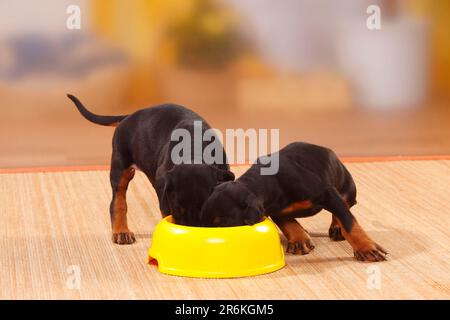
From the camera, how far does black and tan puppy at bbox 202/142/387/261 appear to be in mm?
3197

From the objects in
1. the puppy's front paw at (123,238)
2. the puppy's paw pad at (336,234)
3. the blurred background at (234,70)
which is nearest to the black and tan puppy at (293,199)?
the puppy's paw pad at (336,234)

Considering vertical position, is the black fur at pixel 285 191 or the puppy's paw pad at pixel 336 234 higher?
the black fur at pixel 285 191

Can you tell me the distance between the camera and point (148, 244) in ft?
12.0

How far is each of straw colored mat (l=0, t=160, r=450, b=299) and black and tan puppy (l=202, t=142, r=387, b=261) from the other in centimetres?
9

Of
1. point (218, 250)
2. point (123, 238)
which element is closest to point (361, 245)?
point (218, 250)

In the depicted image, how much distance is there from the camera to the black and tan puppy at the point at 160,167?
10.5 feet

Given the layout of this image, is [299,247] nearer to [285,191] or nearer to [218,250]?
[285,191]

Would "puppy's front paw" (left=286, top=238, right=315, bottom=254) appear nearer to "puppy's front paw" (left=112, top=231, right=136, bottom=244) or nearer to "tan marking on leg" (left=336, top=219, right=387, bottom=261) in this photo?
"tan marking on leg" (left=336, top=219, right=387, bottom=261)

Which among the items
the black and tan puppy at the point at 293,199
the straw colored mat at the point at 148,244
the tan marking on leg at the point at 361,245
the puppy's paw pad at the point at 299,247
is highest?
the black and tan puppy at the point at 293,199

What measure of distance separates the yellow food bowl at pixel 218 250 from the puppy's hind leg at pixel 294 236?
234mm

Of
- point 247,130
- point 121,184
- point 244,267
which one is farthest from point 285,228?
point 247,130

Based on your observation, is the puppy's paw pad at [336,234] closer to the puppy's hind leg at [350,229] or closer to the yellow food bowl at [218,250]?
the puppy's hind leg at [350,229]

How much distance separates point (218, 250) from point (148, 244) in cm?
57

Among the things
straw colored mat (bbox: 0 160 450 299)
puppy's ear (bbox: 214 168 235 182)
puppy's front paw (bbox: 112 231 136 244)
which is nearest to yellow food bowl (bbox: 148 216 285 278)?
straw colored mat (bbox: 0 160 450 299)
